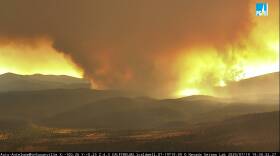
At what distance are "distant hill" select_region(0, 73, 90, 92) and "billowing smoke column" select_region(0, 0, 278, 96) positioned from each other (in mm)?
395

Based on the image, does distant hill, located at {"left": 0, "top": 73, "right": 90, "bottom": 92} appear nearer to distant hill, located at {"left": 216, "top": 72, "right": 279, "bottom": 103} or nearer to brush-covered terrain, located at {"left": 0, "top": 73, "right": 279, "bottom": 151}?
brush-covered terrain, located at {"left": 0, "top": 73, "right": 279, "bottom": 151}

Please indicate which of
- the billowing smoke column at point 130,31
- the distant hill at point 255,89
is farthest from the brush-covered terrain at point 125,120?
the billowing smoke column at point 130,31

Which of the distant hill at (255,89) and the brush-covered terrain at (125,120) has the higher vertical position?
the distant hill at (255,89)

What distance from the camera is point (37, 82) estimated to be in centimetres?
1225

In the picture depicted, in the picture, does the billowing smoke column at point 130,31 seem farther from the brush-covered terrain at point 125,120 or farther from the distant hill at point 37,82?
the brush-covered terrain at point 125,120

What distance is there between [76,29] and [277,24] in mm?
4832

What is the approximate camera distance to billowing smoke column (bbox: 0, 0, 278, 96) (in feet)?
37.7

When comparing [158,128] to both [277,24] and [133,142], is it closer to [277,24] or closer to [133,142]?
[133,142]

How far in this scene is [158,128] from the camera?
11.6 metres

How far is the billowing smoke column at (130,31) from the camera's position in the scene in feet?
37.7

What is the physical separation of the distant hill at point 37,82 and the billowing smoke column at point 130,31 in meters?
0.39

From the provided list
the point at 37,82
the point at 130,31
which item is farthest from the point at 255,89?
the point at 37,82

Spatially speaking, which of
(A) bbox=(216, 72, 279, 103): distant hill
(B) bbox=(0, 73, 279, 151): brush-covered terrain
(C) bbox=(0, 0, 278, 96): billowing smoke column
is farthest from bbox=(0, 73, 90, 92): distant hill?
(A) bbox=(216, 72, 279, 103): distant hill

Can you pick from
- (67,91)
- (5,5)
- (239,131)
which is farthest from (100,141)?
(5,5)
